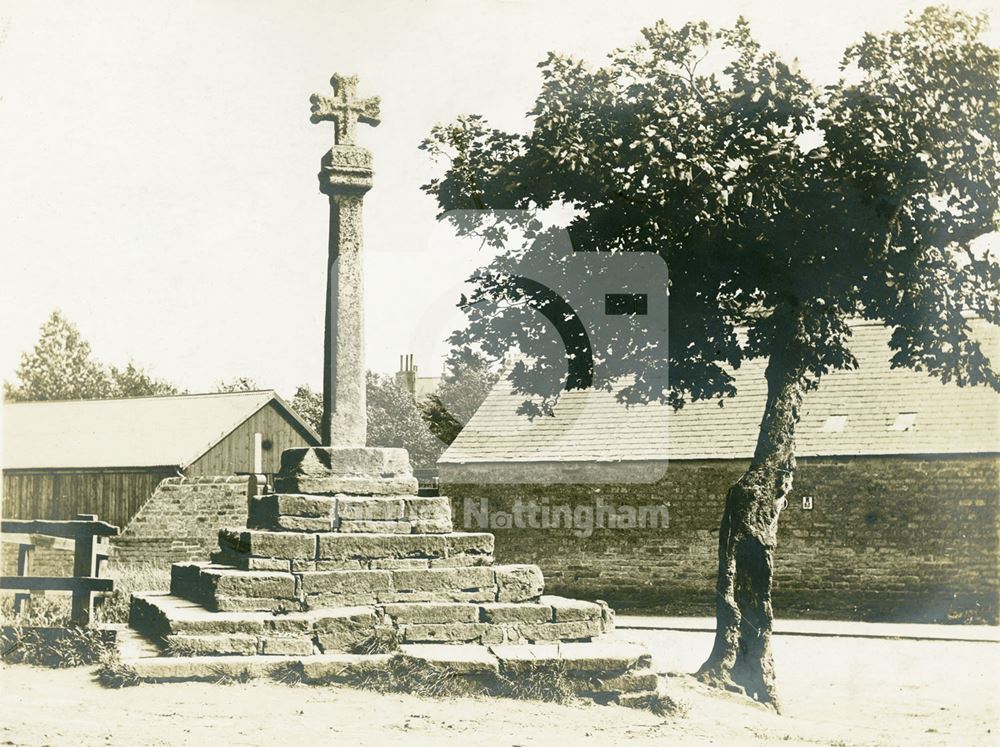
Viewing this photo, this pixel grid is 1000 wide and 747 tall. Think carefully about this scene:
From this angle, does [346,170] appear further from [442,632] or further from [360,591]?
[442,632]

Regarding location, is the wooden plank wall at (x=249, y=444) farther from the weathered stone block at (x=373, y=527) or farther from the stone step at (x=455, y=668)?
the stone step at (x=455, y=668)

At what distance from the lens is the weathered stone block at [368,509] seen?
9391mm

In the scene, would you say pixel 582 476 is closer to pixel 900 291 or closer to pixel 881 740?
pixel 900 291

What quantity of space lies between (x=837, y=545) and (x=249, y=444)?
16346 mm

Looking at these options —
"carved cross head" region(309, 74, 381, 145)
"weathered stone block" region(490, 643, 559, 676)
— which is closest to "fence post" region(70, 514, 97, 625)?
"weathered stone block" region(490, 643, 559, 676)

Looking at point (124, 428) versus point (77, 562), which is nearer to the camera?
point (77, 562)

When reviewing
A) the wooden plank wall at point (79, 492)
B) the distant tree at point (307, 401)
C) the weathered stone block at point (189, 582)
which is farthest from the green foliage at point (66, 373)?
→ the weathered stone block at point (189, 582)

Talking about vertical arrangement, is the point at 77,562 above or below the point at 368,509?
below

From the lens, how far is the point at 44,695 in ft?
23.9

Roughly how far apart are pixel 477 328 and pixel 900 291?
467 centimetres

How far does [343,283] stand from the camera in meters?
10.3

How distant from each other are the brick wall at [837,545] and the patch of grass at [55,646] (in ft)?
43.6

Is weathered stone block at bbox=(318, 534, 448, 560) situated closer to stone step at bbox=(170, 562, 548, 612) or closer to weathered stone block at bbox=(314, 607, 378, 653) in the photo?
stone step at bbox=(170, 562, 548, 612)

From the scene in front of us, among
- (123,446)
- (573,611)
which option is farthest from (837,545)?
(123,446)
